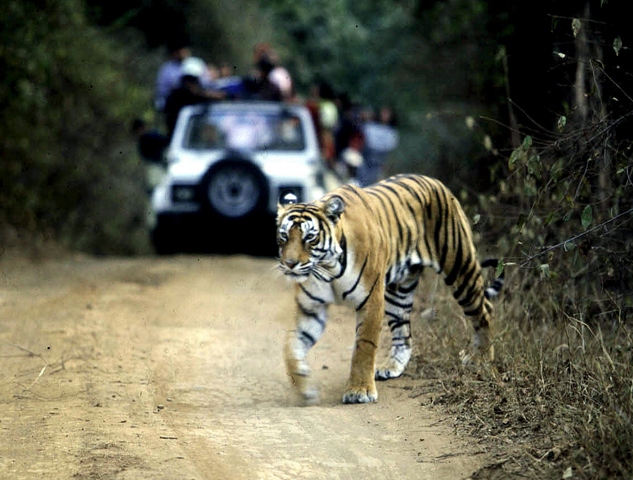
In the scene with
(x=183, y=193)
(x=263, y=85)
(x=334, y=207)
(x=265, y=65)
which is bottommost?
(x=183, y=193)

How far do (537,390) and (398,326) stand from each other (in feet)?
4.87

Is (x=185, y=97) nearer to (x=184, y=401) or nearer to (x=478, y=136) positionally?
(x=478, y=136)

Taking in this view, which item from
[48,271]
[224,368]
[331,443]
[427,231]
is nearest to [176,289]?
[48,271]

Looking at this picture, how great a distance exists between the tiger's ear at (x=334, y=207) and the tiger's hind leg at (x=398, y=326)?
1.08 metres

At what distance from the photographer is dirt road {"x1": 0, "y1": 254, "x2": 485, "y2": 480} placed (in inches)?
169

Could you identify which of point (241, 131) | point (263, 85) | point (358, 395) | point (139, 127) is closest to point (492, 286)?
point (358, 395)

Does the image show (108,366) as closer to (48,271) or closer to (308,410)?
(308,410)

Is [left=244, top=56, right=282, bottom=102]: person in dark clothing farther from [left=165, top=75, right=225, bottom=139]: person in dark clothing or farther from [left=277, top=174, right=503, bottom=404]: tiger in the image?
[left=277, top=174, right=503, bottom=404]: tiger

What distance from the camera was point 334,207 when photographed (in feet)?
17.7

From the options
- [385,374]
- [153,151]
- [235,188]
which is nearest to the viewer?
[385,374]

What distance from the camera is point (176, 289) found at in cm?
910

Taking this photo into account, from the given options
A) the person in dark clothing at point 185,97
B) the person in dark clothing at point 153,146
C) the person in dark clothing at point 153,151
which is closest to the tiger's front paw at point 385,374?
the person in dark clothing at point 153,151

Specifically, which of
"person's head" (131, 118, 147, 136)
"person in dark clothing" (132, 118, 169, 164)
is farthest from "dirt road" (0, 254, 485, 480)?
"person's head" (131, 118, 147, 136)

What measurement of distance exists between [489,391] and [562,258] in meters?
1.50
